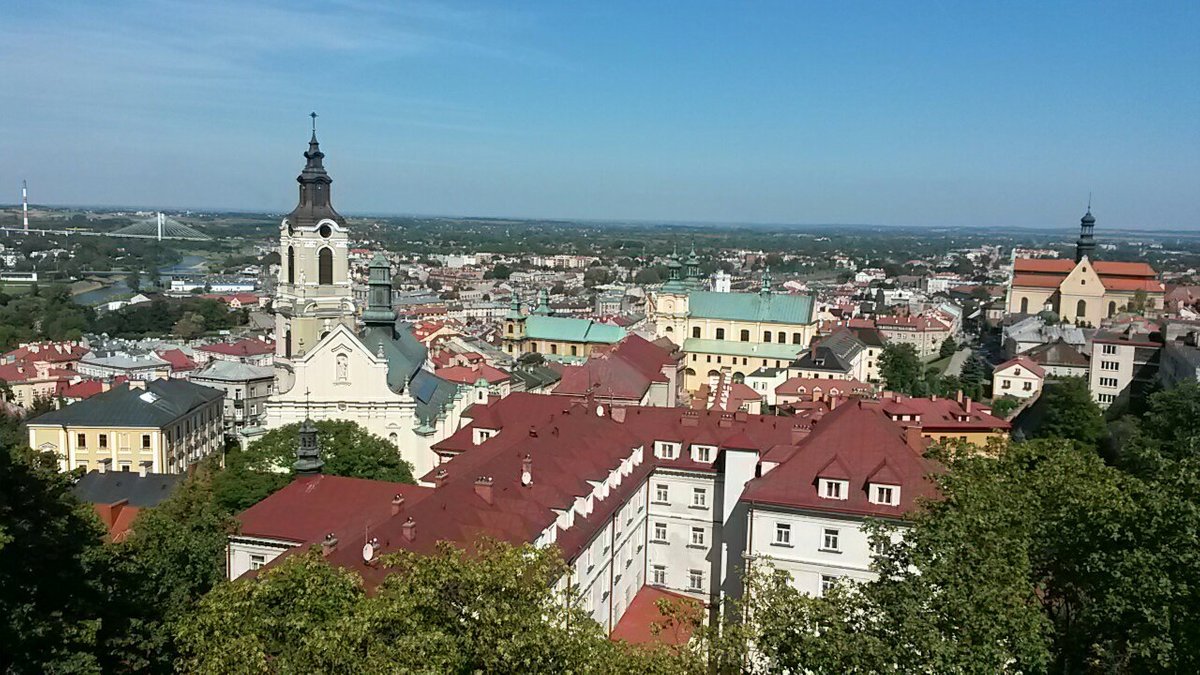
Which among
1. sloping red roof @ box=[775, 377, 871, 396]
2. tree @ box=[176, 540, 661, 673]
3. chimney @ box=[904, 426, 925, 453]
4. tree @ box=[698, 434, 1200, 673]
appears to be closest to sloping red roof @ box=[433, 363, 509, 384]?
sloping red roof @ box=[775, 377, 871, 396]

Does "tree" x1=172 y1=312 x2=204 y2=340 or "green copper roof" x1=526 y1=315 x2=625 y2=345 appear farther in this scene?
"tree" x1=172 y1=312 x2=204 y2=340

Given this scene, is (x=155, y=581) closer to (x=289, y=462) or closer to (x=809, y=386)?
(x=289, y=462)

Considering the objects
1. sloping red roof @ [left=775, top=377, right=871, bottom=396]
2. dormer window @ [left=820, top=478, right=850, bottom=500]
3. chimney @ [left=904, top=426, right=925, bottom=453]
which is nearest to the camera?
dormer window @ [left=820, top=478, right=850, bottom=500]

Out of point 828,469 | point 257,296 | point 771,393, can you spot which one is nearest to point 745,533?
point 828,469

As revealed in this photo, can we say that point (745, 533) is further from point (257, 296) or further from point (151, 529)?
point (257, 296)

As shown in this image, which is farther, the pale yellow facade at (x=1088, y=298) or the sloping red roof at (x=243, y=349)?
the pale yellow facade at (x=1088, y=298)

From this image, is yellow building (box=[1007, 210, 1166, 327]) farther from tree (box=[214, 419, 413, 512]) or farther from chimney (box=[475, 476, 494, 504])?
chimney (box=[475, 476, 494, 504])

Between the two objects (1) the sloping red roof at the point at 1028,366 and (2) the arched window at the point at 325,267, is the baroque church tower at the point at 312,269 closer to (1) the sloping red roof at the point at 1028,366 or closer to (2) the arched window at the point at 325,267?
(2) the arched window at the point at 325,267

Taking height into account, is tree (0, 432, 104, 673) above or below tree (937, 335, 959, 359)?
above

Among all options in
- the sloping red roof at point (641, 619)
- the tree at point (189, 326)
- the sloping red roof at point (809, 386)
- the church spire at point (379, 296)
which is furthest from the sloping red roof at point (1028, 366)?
the tree at point (189, 326)
